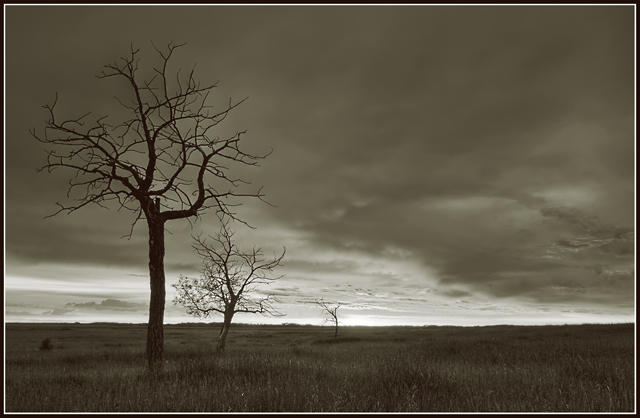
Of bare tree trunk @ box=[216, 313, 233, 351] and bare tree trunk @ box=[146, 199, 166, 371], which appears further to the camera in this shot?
bare tree trunk @ box=[216, 313, 233, 351]

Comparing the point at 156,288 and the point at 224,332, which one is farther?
the point at 224,332

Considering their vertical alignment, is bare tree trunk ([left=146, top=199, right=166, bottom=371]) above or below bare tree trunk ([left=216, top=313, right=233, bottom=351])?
above

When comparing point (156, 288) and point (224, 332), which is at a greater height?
point (156, 288)

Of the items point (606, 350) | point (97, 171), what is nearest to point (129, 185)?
point (97, 171)

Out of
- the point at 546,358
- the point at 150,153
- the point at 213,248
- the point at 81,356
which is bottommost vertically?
the point at 81,356

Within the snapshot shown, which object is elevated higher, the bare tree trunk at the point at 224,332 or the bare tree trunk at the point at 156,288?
the bare tree trunk at the point at 156,288

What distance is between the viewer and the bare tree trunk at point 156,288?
9.11m

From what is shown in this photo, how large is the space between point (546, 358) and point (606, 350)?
3.13 meters

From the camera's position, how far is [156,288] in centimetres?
931

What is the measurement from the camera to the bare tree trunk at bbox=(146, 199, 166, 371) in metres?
9.11

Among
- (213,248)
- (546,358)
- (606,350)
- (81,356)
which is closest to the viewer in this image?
(546,358)

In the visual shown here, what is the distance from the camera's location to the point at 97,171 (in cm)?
966

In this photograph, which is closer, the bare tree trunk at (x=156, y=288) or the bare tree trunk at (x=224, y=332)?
the bare tree trunk at (x=156, y=288)

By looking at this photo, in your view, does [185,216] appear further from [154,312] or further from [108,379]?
[108,379]
